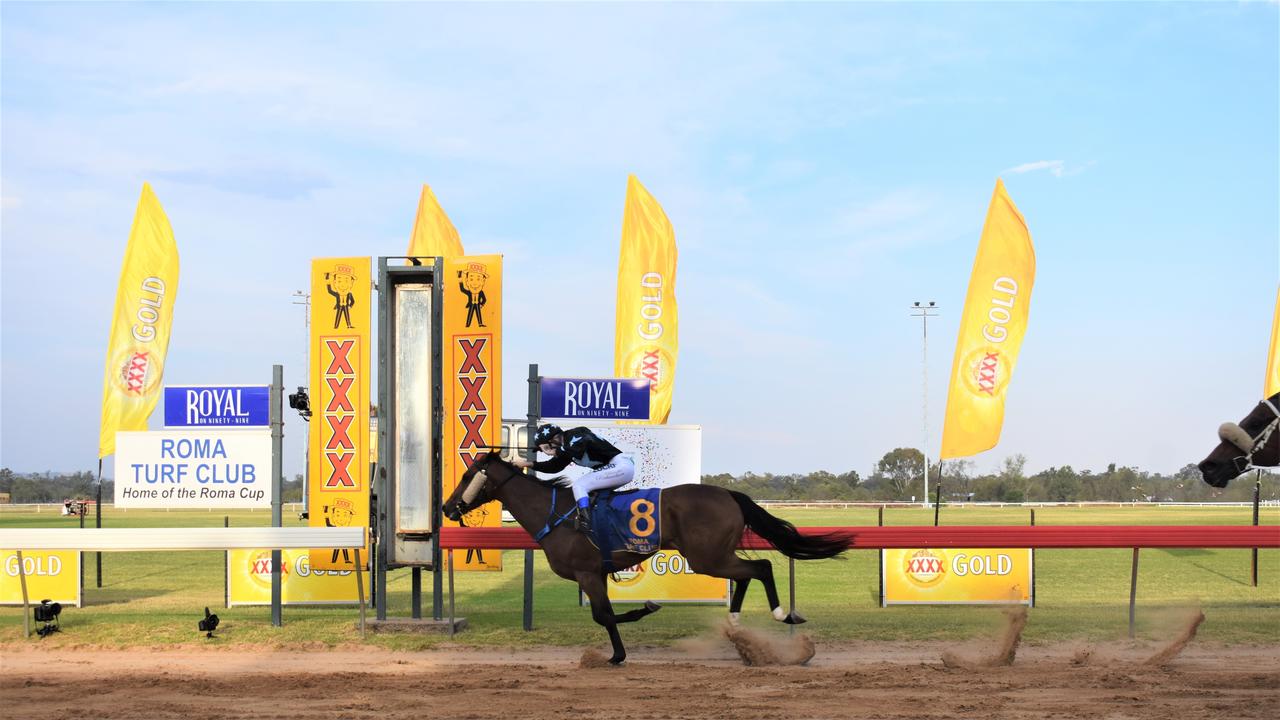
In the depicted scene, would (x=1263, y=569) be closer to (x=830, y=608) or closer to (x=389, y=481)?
(x=830, y=608)

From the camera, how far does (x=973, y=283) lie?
59.7 feet

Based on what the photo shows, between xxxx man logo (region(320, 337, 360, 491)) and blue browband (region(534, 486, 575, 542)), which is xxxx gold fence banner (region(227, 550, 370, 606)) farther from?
blue browband (region(534, 486, 575, 542))

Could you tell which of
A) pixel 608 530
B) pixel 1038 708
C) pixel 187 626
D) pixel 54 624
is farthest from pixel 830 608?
pixel 54 624

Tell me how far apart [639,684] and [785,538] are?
205 centimetres

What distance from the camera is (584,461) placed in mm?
10312

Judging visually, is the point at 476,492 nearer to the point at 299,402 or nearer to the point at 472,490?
the point at 472,490

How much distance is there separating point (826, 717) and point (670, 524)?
9.20 ft

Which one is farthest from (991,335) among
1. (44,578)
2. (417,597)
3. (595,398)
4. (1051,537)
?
(44,578)

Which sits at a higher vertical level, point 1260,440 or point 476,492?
point 1260,440

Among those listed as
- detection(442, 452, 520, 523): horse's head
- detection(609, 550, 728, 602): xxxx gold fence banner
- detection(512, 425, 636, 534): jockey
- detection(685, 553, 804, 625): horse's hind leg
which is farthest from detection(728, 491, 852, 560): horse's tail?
detection(609, 550, 728, 602): xxxx gold fence banner

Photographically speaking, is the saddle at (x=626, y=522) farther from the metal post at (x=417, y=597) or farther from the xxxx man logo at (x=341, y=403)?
the xxxx man logo at (x=341, y=403)

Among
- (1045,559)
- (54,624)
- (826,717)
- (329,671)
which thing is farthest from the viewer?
(1045,559)

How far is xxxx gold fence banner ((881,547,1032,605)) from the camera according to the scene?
45.8 feet

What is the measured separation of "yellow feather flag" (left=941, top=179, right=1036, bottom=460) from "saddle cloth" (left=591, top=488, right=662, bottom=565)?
30.8 ft
